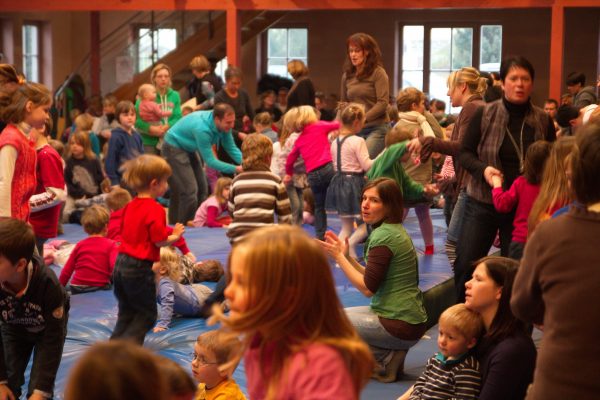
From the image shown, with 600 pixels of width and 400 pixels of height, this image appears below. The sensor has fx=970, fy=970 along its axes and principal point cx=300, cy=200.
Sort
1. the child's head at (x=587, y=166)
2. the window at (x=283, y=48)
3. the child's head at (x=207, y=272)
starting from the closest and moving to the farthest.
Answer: the child's head at (x=587, y=166)
the child's head at (x=207, y=272)
the window at (x=283, y=48)

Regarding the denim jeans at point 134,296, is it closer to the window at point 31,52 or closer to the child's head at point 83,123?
the child's head at point 83,123

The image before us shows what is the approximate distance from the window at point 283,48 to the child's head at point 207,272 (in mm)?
12403

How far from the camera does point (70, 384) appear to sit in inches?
66.7

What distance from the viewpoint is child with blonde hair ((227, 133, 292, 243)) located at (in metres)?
6.14

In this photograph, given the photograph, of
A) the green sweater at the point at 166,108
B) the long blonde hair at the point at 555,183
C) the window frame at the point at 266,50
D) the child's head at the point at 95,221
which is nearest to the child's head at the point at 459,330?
the long blonde hair at the point at 555,183

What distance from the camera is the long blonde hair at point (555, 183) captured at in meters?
4.20

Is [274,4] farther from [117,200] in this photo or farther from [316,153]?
[117,200]

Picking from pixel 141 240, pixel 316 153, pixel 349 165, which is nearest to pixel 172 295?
pixel 141 240

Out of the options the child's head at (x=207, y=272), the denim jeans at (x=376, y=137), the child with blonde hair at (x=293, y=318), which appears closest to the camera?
the child with blonde hair at (x=293, y=318)

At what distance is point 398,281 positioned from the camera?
5008 millimetres

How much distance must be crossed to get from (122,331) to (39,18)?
47.3 feet

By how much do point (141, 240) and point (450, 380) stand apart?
6.65 ft

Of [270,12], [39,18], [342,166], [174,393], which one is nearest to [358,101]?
[342,166]

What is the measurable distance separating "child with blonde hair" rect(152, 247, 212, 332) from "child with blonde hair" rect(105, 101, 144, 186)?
4272 millimetres
